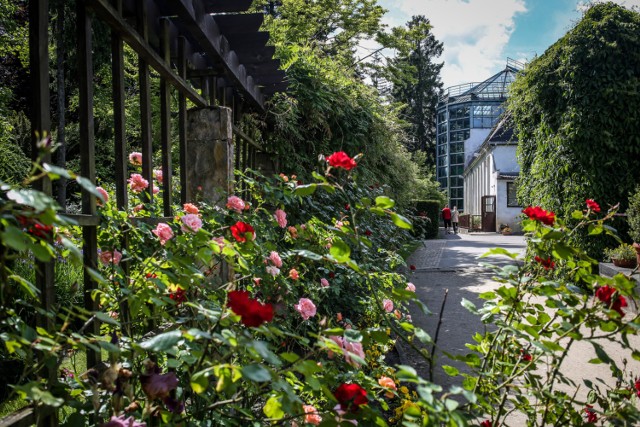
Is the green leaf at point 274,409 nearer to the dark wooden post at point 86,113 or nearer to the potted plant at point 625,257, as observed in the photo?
the dark wooden post at point 86,113

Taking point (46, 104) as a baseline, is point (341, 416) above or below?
below

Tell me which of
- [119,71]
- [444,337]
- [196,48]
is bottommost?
[444,337]

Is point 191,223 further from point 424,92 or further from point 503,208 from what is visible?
point 424,92

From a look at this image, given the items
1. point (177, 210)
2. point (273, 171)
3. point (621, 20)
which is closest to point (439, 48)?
point (621, 20)

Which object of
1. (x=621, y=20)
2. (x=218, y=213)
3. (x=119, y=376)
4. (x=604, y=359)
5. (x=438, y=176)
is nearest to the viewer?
(x=119, y=376)

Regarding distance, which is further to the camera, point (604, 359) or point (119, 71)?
point (119, 71)

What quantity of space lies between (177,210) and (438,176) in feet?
149

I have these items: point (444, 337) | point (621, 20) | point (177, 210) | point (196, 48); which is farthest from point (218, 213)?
point (621, 20)

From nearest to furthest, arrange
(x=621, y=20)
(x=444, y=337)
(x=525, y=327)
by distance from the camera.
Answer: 1. (x=525, y=327)
2. (x=444, y=337)
3. (x=621, y=20)

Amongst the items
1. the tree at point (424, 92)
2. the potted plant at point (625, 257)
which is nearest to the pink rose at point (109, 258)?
the potted plant at point (625, 257)

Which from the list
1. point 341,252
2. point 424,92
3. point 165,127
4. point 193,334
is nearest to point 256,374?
point 193,334

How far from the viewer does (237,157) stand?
467 cm

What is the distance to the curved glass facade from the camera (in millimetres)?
39375

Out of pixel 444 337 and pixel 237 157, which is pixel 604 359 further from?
pixel 444 337
